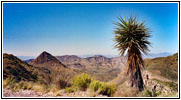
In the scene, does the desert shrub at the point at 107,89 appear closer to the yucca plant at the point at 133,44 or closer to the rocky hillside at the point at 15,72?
the yucca plant at the point at 133,44

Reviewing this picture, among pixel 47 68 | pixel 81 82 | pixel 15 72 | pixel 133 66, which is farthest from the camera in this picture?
pixel 47 68

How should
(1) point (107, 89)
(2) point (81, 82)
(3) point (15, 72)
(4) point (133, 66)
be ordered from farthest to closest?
(3) point (15, 72), (2) point (81, 82), (4) point (133, 66), (1) point (107, 89)

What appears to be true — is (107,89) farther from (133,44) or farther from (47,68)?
(47,68)

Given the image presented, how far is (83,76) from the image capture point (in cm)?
1274

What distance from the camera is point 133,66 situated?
458 inches

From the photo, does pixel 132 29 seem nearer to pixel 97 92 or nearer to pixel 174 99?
pixel 97 92

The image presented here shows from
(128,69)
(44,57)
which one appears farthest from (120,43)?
(44,57)

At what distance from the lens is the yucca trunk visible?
11648 millimetres

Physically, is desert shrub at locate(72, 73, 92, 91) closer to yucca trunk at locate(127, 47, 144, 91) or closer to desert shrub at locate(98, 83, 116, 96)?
desert shrub at locate(98, 83, 116, 96)

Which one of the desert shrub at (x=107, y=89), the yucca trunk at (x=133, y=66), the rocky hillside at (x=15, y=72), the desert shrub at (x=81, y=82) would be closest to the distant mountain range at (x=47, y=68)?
the rocky hillside at (x=15, y=72)

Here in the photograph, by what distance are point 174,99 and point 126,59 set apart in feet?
15.8

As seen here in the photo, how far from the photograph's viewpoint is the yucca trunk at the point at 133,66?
1165 cm

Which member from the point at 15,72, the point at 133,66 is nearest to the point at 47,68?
the point at 15,72

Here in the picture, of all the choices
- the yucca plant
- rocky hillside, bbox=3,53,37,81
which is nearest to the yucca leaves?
the yucca plant
